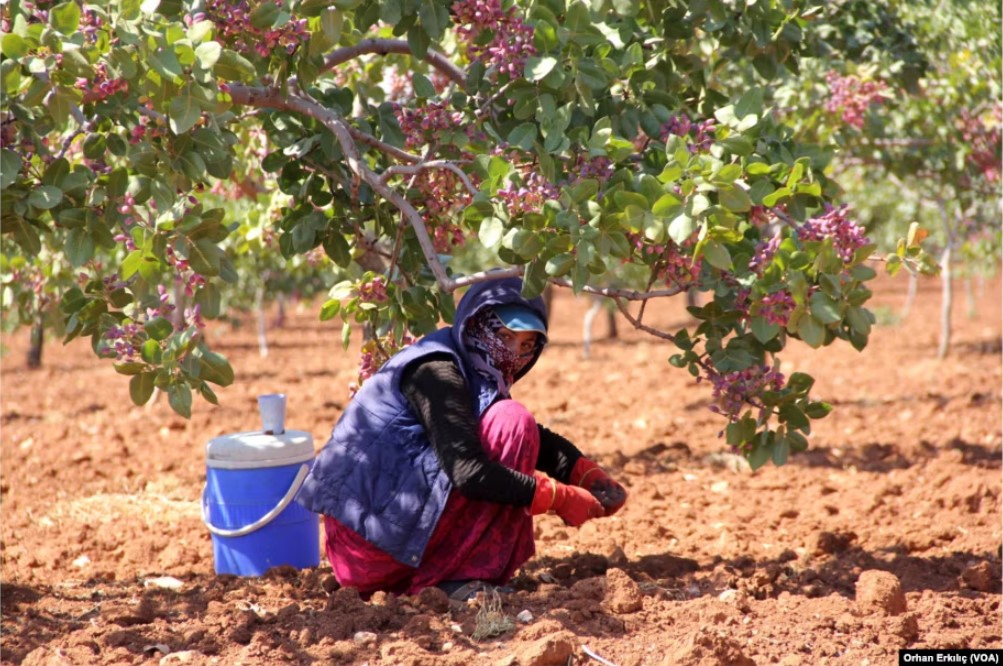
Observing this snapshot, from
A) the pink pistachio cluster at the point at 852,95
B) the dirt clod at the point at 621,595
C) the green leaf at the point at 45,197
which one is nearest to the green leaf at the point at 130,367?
the green leaf at the point at 45,197

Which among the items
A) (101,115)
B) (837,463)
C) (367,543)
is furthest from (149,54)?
(837,463)

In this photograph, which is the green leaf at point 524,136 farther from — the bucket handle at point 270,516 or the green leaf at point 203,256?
the bucket handle at point 270,516

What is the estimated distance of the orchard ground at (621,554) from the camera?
3119 mm

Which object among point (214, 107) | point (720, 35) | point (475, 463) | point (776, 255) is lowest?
point (475, 463)

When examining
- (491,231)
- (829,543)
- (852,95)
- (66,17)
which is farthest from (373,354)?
(852,95)

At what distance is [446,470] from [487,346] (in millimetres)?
439

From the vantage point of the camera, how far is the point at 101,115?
3270 mm

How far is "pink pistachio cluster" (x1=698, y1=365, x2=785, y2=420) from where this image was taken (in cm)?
375

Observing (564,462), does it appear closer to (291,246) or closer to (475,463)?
(475,463)

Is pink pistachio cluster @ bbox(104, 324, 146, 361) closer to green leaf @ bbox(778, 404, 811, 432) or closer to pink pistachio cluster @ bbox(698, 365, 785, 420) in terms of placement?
pink pistachio cluster @ bbox(698, 365, 785, 420)

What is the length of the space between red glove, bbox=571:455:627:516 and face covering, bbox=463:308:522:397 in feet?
1.37

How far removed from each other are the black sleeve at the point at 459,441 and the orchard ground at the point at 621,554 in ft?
1.10

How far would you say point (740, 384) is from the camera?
3762mm

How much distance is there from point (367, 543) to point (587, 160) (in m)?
1.34
